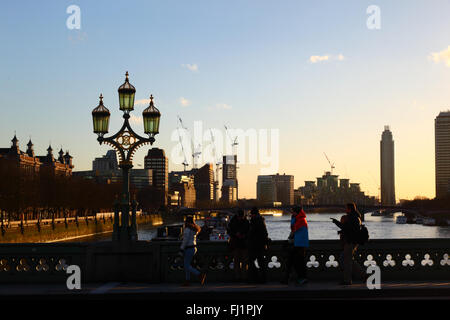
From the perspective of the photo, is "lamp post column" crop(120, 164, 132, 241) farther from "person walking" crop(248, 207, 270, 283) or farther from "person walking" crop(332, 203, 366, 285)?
"person walking" crop(332, 203, 366, 285)

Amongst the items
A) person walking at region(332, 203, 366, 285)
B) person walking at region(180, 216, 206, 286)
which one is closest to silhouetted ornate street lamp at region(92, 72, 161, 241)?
person walking at region(180, 216, 206, 286)

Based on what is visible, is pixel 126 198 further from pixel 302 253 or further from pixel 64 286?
pixel 302 253

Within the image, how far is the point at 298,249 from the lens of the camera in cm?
1700

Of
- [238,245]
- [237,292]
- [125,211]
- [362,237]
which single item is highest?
[125,211]

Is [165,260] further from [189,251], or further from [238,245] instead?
[238,245]

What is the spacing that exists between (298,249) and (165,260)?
397 cm

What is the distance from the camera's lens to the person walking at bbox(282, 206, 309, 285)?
16953 millimetres

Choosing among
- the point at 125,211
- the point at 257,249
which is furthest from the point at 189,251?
the point at 125,211

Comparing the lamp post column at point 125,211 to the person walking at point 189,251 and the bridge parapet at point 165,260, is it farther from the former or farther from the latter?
the person walking at point 189,251

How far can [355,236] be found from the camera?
1664cm
